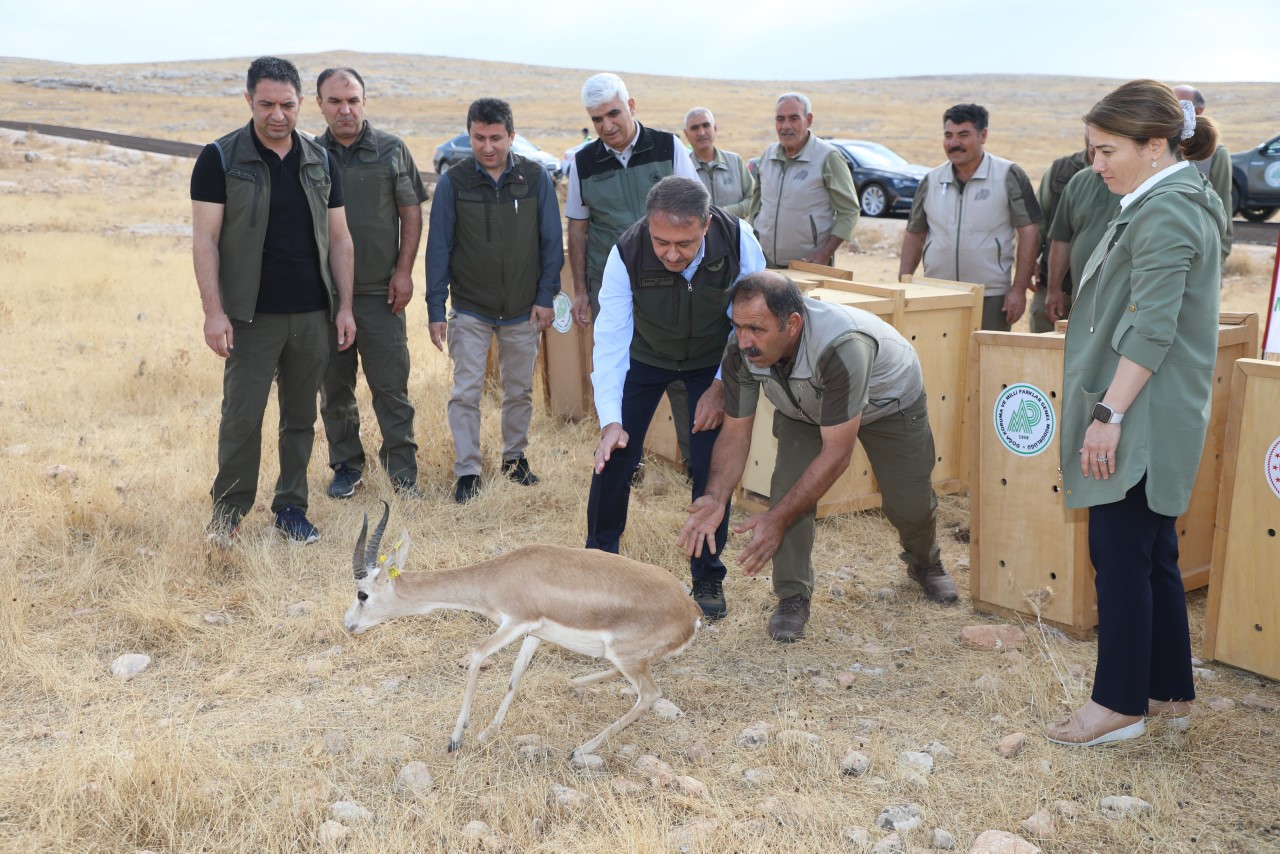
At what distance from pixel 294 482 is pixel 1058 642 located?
368 centimetres

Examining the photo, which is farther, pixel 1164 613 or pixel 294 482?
pixel 294 482

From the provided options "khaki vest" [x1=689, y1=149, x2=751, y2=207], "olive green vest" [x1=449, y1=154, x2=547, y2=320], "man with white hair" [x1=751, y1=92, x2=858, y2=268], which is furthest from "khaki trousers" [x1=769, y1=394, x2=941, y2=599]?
"khaki vest" [x1=689, y1=149, x2=751, y2=207]

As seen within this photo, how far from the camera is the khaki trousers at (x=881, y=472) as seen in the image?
4527mm

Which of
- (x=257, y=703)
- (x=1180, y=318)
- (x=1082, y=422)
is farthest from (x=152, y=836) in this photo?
(x=1180, y=318)

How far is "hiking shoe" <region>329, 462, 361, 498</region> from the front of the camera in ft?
20.6

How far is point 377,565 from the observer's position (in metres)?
3.64

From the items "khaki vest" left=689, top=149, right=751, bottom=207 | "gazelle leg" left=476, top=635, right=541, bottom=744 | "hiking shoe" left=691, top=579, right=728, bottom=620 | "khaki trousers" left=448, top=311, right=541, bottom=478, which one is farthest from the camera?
"khaki vest" left=689, top=149, right=751, bottom=207

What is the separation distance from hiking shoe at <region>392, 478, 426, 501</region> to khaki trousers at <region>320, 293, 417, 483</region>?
0.05 ft

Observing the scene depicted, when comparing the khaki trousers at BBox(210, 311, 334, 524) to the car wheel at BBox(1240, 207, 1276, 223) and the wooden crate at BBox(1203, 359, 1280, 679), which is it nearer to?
the wooden crate at BBox(1203, 359, 1280, 679)

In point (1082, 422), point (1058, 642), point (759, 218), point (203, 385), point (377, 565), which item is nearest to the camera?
point (1082, 422)

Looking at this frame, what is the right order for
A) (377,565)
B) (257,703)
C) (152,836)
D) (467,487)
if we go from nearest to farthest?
(152,836)
(377,565)
(257,703)
(467,487)

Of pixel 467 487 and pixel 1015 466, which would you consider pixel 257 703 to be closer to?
pixel 467 487

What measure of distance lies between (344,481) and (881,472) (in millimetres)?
3189

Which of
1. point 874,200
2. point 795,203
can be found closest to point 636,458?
point 795,203
